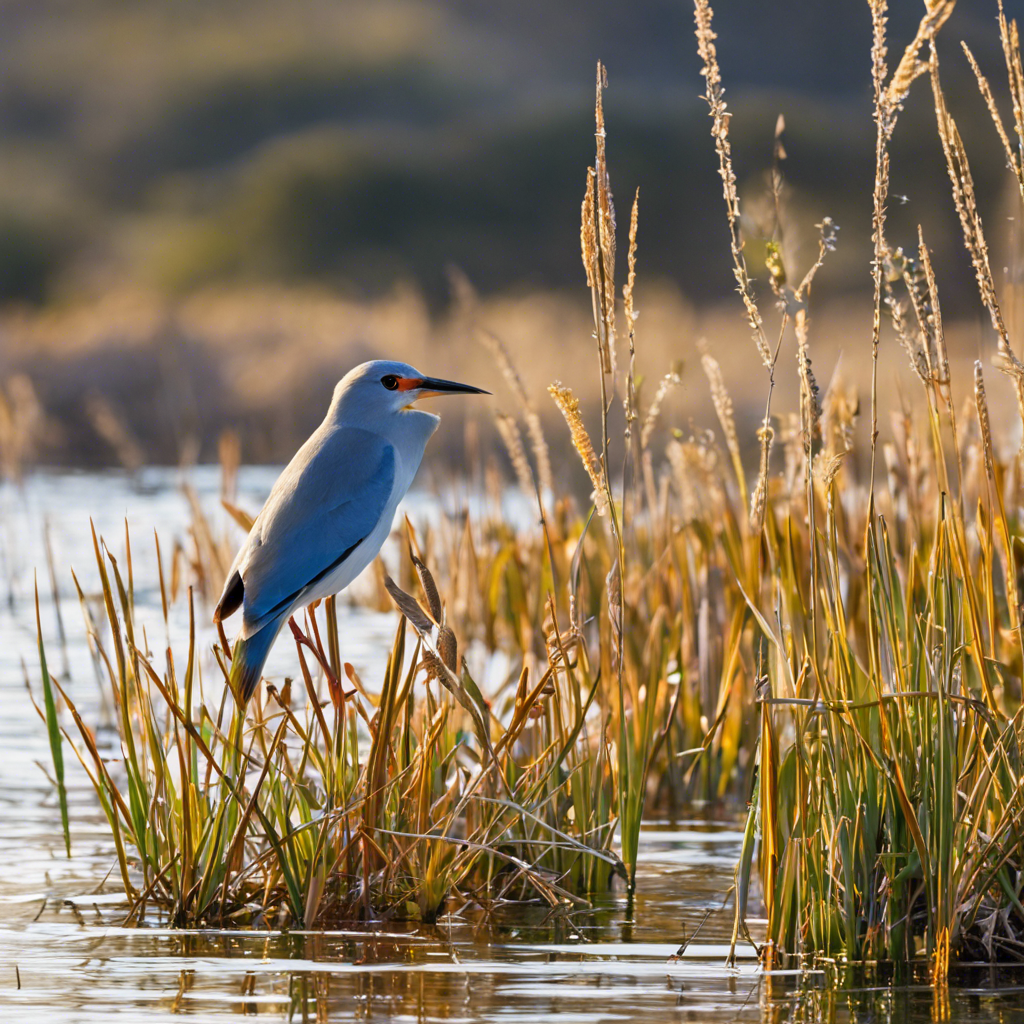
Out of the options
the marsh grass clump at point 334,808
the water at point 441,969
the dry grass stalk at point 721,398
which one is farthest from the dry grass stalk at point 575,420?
the water at point 441,969

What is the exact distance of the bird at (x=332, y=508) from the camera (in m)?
3.17

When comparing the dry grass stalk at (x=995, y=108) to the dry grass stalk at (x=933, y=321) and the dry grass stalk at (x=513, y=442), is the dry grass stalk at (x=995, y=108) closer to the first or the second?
the dry grass stalk at (x=933, y=321)

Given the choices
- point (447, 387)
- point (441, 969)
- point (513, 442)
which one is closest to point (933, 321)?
point (447, 387)

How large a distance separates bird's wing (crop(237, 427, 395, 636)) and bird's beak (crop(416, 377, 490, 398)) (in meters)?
0.16

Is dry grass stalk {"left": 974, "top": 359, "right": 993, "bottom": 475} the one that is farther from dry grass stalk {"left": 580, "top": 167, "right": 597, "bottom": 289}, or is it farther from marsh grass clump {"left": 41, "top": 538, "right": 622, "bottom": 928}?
marsh grass clump {"left": 41, "top": 538, "right": 622, "bottom": 928}

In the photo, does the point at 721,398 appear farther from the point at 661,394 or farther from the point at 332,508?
the point at 332,508

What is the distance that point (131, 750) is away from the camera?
296cm

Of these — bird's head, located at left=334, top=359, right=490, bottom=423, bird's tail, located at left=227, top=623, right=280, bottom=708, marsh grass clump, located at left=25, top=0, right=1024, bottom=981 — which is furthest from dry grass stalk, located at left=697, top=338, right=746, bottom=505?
bird's tail, located at left=227, top=623, right=280, bottom=708

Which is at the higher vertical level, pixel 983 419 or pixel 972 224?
pixel 972 224

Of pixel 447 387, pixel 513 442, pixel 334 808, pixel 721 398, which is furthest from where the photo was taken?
pixel 513 442

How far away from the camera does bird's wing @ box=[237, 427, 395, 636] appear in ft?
10.4

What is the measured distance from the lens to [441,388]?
11.2ft

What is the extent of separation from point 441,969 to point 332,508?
1.06 m

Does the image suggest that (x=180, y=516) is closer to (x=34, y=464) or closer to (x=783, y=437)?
(x=34, y=464)
